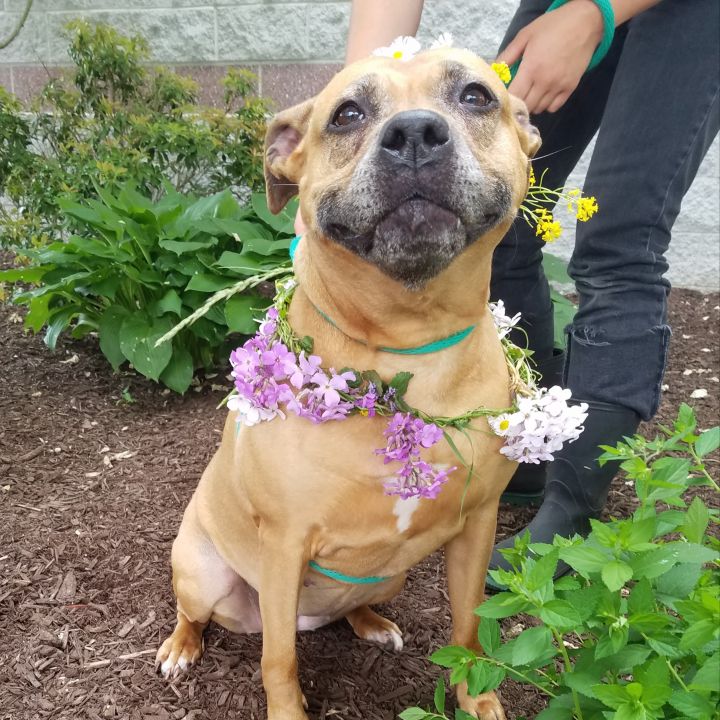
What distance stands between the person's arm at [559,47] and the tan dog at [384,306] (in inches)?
7.7

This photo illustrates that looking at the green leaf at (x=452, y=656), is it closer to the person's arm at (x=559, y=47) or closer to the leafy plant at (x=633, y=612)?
the leafy plant at (x=633, y=612)

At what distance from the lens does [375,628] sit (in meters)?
2.57

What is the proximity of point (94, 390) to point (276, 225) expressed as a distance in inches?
50.3

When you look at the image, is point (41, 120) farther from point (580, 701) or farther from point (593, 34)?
point (580, 701)

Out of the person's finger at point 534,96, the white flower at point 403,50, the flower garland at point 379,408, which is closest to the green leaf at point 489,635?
the flower garland at point 379,408

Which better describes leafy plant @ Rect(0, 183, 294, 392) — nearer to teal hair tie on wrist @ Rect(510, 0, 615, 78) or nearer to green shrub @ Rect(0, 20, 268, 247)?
green shrub @ Rect(0, 20, 268, 247)

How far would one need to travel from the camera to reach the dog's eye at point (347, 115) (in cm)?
193

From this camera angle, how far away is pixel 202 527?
8.02ft

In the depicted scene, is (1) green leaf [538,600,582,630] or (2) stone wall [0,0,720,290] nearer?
(1) green leaf [538,600,582,630]

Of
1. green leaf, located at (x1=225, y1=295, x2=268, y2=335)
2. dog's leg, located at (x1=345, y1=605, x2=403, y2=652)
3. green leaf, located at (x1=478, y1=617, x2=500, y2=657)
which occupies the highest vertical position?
green leaf, located at (x1=478, y1=617, x2=500, y2=657)

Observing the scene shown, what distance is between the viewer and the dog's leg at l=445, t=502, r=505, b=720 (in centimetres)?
217

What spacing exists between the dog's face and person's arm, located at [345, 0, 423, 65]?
0.50 m

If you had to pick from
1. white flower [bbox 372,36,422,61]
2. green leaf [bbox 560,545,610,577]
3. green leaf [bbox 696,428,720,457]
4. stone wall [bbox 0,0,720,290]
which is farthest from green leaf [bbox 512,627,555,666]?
stone wall [bbox 0,0,720,290]

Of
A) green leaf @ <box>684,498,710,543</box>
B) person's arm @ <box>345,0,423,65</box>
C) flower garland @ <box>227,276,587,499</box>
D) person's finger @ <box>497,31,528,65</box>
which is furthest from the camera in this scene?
person's arm @ <box>345,0,423,65</box>
